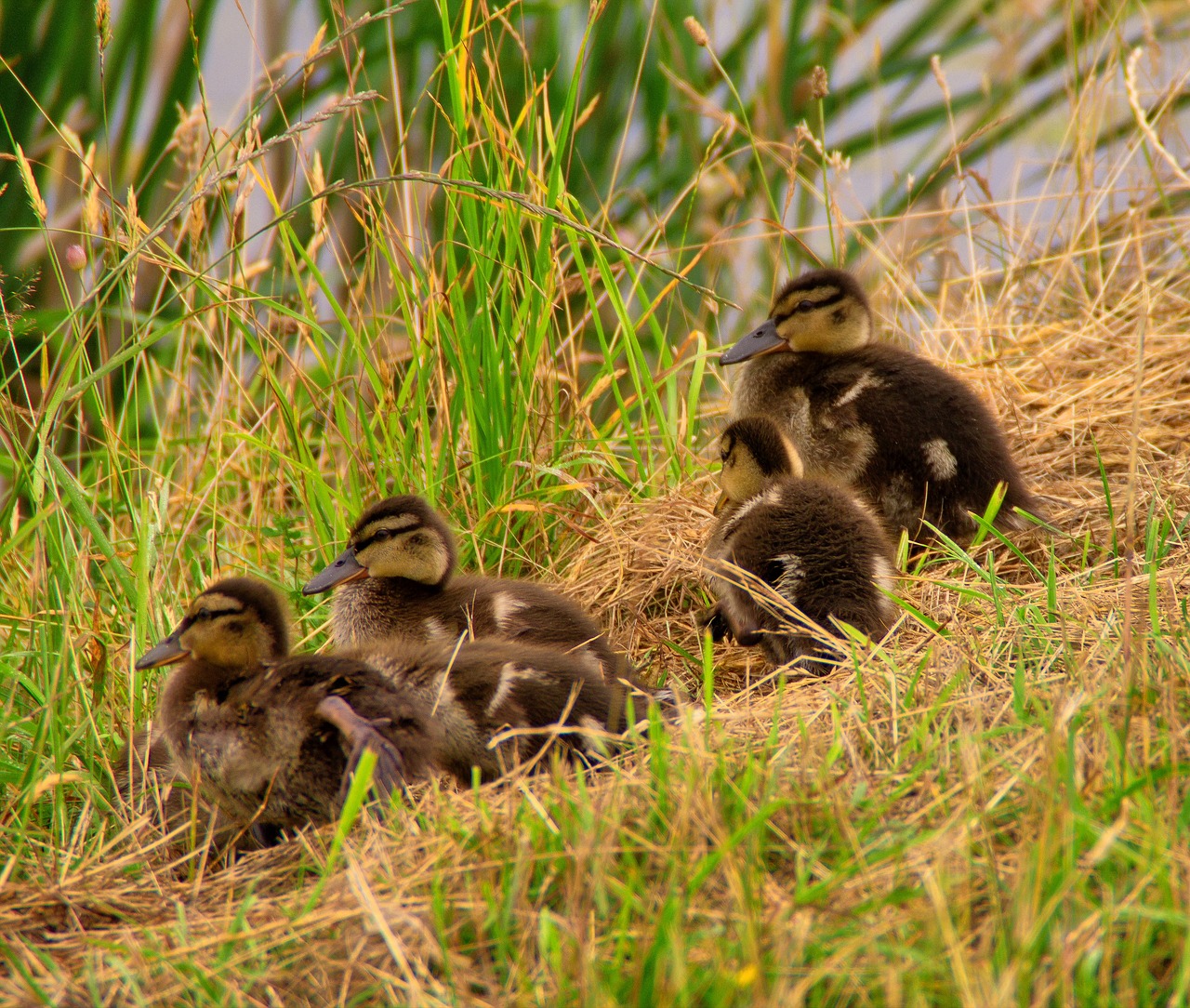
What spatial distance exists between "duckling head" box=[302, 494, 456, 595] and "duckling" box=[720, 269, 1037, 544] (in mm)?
1143

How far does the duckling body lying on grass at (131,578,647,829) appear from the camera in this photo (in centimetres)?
235

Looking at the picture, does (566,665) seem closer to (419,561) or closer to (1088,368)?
(419,561)

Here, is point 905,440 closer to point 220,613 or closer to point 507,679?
point 507,679

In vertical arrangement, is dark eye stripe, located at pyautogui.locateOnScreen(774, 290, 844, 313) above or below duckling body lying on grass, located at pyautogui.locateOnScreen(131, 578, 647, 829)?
above

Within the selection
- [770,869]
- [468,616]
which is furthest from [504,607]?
[770,869]

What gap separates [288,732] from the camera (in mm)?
2373

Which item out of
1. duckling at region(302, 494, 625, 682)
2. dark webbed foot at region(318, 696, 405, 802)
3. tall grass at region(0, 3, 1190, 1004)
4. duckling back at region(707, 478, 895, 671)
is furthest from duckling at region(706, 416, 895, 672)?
Answer: dark webbed foot at region(318, 696, 405, 802)

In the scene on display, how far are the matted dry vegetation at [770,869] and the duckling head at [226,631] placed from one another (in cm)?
34

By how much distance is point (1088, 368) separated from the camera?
4.43 meters

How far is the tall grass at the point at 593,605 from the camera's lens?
1.64 metres

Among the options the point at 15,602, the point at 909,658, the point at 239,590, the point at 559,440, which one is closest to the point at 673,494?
the point at 559,440

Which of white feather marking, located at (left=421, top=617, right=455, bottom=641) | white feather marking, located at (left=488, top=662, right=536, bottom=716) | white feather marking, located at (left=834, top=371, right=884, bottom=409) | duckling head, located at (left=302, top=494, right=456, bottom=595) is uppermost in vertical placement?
white feather marking, located at (left=834, top=371, right=884, bottom=409)

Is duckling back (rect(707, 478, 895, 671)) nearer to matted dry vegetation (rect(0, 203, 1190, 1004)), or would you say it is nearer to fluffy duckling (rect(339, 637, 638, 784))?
matted dry vegetation (rect(0, 203, 1190, 1004))

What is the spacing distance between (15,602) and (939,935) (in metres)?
2.77
